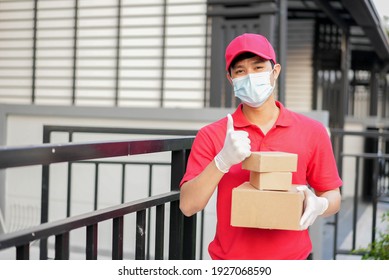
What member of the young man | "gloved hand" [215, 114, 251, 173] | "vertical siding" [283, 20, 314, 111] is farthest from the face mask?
"vertical siding" [283, 20, 314, 111]

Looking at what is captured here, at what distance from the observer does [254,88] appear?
1.67 meters

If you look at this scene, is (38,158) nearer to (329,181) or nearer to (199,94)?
(329,181)

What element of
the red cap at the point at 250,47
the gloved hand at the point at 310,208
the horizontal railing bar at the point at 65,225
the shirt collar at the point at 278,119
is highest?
the red cap at the point at 250,47

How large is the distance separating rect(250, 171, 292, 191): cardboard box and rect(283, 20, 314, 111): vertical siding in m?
7.76

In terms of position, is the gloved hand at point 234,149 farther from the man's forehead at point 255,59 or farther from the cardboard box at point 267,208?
the man's forehead at point 255,59

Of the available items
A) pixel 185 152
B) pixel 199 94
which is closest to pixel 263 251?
pixel 185 152

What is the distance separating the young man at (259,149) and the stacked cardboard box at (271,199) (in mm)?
130

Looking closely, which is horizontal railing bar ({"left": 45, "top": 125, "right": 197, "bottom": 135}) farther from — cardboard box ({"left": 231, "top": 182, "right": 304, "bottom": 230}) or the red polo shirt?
cardboard box ({"left": 231, "top": 182, "right": 304, "bottom": 230})

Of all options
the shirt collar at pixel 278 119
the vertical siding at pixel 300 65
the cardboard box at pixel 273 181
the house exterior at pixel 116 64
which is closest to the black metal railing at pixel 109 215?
the shirt collar at pixel 278 119

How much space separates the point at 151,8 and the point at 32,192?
2.25 m

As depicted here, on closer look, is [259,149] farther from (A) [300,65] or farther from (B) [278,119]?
(A) [300,65]

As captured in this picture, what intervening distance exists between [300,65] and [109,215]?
8245 millimetres

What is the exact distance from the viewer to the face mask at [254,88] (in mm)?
1671
